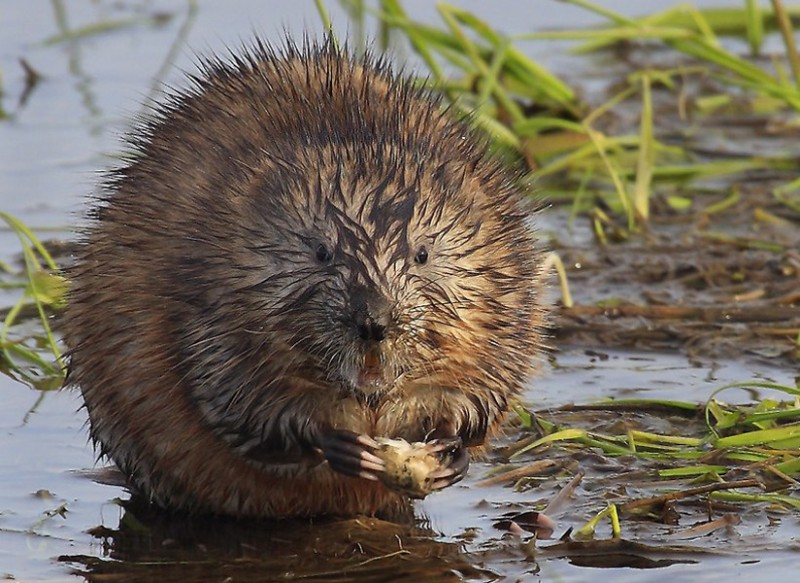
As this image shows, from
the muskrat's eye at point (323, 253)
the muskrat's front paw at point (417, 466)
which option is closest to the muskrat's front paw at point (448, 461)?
the muskrat's front paw at point (417, 466)

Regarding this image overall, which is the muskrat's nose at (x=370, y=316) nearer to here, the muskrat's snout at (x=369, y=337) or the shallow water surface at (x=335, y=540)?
the muskrat's snout at (x=369, y=337)

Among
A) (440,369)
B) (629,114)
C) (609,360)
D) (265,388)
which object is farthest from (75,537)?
(629,114)

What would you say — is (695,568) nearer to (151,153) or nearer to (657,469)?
(657,469)

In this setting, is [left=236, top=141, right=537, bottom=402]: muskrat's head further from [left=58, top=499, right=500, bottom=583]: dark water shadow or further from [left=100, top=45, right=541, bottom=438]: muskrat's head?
[left=58, top=499, right=500, bottom=583]: dark water shadow

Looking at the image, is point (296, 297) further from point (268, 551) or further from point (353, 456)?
point (268, 551)

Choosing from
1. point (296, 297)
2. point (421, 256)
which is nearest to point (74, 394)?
point (296, 297)

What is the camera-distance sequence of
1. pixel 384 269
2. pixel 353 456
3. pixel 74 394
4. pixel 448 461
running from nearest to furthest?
pixel 384 269 → pixel 353 456 → pixel 448 461 → pixel 74 394

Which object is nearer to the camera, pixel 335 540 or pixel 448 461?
pixel 448 461

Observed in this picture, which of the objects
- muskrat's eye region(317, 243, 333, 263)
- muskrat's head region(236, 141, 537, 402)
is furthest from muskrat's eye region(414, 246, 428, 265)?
muskrat's eye region(317, 243, 333, 263)
